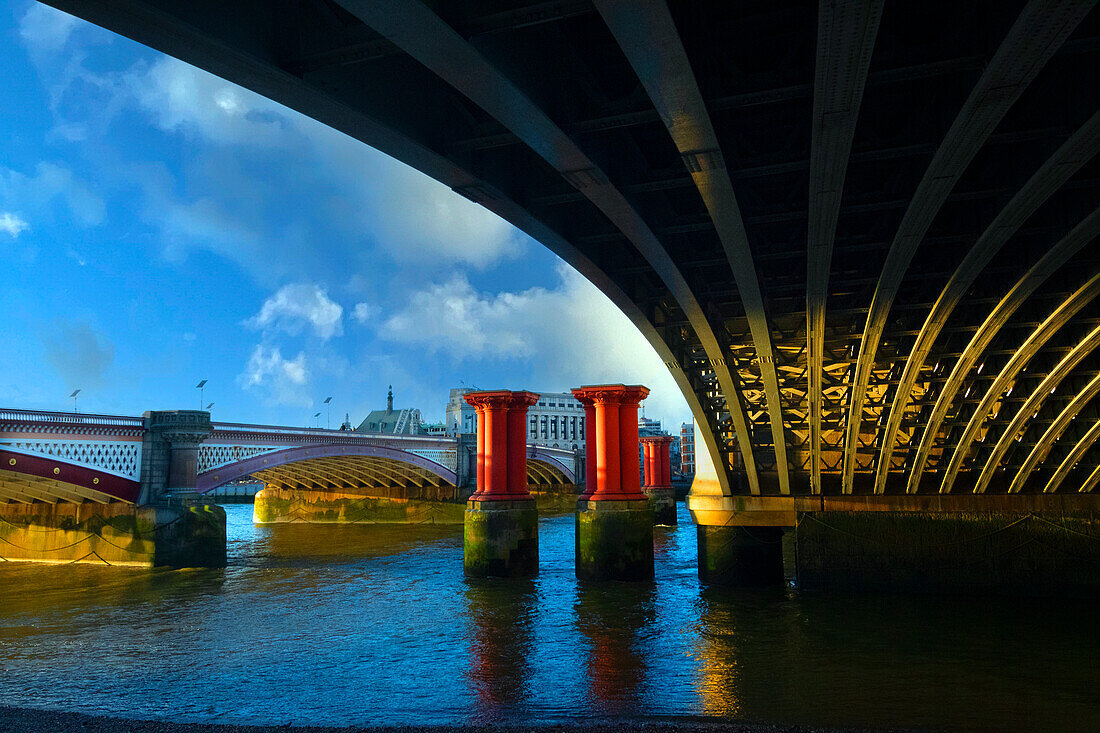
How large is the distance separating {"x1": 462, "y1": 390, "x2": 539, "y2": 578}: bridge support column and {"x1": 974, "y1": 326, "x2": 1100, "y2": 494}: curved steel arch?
1237 cm

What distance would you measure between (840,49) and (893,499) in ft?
54.6

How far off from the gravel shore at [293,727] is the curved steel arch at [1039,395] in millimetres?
9711

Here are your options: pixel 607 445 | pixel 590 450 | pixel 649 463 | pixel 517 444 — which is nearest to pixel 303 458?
pixel 517 444

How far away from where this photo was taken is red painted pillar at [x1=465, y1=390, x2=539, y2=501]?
23.3m

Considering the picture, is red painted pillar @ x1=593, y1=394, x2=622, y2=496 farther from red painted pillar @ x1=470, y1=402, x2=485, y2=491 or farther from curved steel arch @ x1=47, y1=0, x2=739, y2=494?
curved steel arch @ x1=47, y1=0, x2=739, y2=494

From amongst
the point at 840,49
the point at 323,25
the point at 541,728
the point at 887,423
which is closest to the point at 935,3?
the point at 840,49

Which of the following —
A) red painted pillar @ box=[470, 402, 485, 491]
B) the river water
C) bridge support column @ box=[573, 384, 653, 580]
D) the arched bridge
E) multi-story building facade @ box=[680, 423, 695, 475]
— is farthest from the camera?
multi-story building facade @ box=[680, 423, 695, 475]

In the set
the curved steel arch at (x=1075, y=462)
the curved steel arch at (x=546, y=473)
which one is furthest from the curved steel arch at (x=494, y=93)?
the curved steel arch at (x=546, y=473)

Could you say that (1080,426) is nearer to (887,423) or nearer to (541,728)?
(887,423)

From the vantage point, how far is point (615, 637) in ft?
50.2

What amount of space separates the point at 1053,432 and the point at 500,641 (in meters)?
13.5

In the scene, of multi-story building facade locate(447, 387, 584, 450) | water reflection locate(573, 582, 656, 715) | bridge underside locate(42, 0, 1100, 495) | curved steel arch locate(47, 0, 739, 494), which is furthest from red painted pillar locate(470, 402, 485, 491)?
multi-story building facade locate(447, 387, 584, 450)

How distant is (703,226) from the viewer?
36.0 feet

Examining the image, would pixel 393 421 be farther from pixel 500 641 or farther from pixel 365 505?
pixel 500 641
